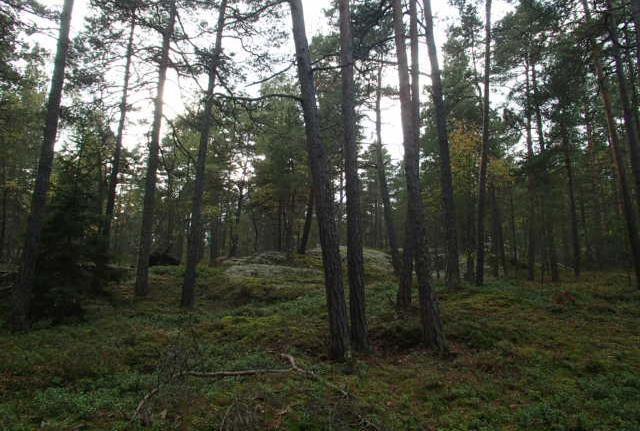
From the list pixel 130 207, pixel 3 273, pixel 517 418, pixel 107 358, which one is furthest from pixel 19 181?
pixel 517 418

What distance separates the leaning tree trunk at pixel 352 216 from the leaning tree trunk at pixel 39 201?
7.46 metres

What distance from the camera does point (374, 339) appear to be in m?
8.44

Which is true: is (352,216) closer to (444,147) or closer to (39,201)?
(444,147)

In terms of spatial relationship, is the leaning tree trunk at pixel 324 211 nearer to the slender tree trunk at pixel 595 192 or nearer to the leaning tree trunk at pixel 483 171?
the leaning tree trunk at pixel 483 171

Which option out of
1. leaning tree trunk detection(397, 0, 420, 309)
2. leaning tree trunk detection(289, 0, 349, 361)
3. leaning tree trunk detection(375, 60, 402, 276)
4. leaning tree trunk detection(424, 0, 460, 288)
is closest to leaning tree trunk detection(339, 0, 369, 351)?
leaning tree trunk detection(289, 0, 349, 361)

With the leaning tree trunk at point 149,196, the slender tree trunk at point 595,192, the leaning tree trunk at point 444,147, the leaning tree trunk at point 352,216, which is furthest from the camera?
the slender tree trunk at point 595,192

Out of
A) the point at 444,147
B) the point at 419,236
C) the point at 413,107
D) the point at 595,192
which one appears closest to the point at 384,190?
the point at 444,147

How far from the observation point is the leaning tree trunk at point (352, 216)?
24.0ft

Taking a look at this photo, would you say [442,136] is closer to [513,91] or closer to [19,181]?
[513,91]

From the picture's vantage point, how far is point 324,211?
678 cm

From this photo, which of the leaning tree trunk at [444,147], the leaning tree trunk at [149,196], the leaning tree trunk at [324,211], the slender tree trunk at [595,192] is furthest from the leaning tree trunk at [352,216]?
the slender tree trunk at [595,192]

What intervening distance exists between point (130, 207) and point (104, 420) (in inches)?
1590

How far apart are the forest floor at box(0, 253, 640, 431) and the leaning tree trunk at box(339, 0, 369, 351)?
64 cm

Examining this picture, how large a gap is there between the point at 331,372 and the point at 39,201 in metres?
8.39
